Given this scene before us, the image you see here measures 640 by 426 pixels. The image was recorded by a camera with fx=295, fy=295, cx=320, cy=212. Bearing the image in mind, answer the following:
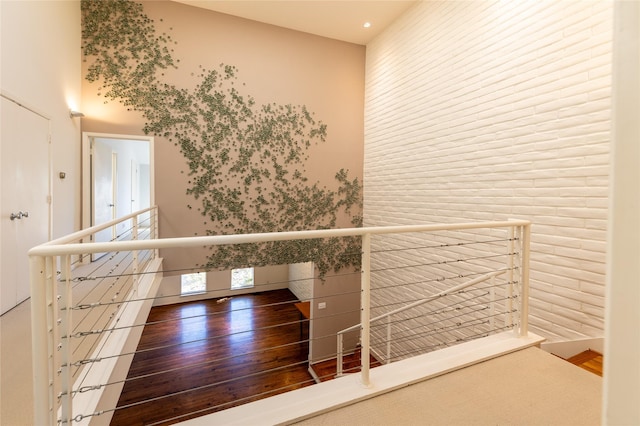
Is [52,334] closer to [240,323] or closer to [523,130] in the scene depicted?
[523,130]

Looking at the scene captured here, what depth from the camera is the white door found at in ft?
8.30

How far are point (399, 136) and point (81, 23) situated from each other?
199 inches

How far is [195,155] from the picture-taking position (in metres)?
4.87

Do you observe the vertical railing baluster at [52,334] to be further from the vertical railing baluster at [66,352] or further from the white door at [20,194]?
the white door at [20,194]

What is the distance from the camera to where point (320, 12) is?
15.8 feet

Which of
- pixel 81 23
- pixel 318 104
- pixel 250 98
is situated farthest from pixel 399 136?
pixel 81 23

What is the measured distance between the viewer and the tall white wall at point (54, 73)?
2672mm

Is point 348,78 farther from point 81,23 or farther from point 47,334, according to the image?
point 47,334

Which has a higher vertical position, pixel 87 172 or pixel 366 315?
pixel 87 172

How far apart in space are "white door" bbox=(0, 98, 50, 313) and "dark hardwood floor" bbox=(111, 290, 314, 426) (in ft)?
4.70

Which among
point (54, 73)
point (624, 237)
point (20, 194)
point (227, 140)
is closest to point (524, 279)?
point (624, 237)

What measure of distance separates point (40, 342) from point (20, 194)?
260 cm

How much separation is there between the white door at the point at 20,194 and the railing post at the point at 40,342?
7.07 feet

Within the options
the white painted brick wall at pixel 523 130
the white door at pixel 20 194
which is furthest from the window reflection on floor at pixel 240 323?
the white painted brick wall at pixel 523 130
